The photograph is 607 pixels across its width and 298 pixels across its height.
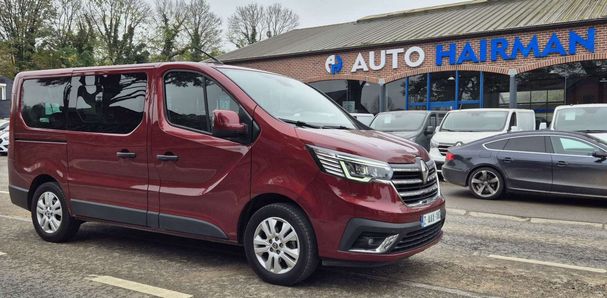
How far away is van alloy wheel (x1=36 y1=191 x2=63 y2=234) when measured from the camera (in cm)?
602

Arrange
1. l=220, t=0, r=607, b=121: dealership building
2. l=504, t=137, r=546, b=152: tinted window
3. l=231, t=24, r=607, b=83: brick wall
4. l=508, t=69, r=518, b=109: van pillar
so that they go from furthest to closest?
l=508, t=69, r=518, b=109: van pillar < l=220, t=0, r=607, b=121: dealership building < l=231, t=24, r=607, b=83: brick wall < l=504, t=137, r=546, b=152: tinted window

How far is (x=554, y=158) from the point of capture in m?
9.39

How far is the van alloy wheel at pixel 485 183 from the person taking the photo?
32.7 feet

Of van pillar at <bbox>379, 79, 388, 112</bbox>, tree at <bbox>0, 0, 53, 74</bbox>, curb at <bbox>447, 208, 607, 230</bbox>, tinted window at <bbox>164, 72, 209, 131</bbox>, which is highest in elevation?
tree at <bbox>0, 0, 53, 74</bbox>

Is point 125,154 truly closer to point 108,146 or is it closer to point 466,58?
point 108,146

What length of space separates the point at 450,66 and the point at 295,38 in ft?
38.7

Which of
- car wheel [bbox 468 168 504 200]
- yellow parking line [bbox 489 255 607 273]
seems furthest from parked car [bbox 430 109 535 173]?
yellow parking line [bbox 489 255 607 273]

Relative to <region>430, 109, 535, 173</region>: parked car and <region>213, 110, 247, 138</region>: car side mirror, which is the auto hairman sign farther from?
<region>213, 110, 247, 138</region>: car side mirror

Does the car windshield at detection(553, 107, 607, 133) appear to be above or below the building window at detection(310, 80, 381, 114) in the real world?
below

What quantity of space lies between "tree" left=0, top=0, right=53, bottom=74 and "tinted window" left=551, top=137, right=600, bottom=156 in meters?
43.8

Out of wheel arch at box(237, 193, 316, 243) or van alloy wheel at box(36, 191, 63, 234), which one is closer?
wheel arch at box(237, 193, 316, 243)

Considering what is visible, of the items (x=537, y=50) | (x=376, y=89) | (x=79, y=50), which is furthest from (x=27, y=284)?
(x=79, y=50)

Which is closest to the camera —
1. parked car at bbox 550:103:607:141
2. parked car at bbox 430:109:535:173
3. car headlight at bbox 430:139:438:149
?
parked car at bbox 550:103:607:141

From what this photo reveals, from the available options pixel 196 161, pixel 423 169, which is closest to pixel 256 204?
pixel 196 161
